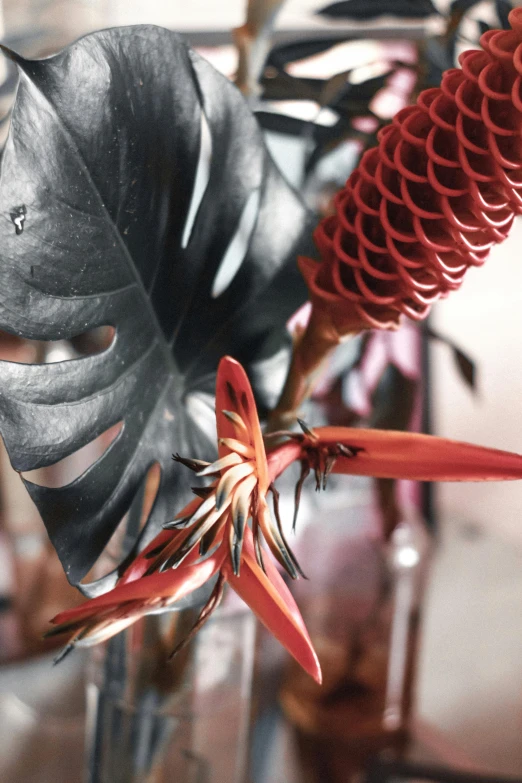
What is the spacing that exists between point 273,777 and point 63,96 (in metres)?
0.48

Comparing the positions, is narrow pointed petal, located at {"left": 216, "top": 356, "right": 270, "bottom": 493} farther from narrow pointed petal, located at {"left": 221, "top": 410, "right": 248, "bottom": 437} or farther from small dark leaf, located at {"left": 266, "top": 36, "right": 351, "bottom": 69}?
small dark leaf, located at {"left": 266, "top": 36, "right": 351, "bottom": 69}

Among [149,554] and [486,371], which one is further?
[486,371]

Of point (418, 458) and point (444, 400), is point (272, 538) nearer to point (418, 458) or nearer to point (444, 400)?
point (418, 458)

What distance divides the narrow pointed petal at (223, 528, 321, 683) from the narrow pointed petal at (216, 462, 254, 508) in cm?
2

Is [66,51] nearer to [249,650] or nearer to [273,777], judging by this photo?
[249,650]

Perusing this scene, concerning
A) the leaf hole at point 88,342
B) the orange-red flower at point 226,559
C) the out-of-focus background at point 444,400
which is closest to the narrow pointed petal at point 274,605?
the orange-red flower at point 226,559

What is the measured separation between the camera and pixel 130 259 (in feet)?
0.83

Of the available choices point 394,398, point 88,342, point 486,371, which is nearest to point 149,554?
point 394,398

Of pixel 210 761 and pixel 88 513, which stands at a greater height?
pixel 88 513

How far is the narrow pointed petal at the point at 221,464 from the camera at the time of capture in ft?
0.67

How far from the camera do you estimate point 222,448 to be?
0.73 feet

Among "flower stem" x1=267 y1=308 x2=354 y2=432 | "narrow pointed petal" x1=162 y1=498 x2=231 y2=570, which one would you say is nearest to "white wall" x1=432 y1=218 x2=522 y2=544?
"flower stem" x1=267 y1=308 x2=354 y2=432

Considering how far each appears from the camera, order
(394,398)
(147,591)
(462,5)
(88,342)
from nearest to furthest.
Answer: (147,591), (462,5), (394,398), (88,342)

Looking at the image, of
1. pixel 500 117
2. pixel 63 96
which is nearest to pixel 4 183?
pixel 63 96
